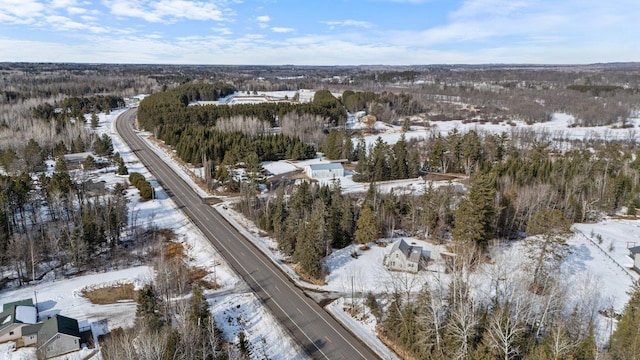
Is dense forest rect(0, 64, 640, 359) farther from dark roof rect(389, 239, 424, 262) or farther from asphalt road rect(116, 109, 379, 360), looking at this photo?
dark roof rect(389, 239, 424, 262)

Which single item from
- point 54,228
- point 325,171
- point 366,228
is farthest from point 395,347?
point 325,171

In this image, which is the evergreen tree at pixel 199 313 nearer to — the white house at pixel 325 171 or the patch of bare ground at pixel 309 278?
the patch of bare ground at pixel 309 278

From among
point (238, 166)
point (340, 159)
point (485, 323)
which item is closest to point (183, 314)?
point (485, 323)

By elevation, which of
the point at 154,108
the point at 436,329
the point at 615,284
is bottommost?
the point at 615,284

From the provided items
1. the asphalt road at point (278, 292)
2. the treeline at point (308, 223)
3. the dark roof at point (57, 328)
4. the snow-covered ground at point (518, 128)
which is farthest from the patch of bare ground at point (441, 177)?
the dark roof at point (57, 328)

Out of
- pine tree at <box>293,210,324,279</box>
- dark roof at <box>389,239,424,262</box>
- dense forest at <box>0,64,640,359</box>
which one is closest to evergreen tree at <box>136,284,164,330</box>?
dense forest at <box>0,64,640,359</box>

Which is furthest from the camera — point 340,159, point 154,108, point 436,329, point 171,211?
point 154,108

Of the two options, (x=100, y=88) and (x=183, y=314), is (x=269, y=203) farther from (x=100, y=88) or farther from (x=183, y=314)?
(x=100, y=88)
